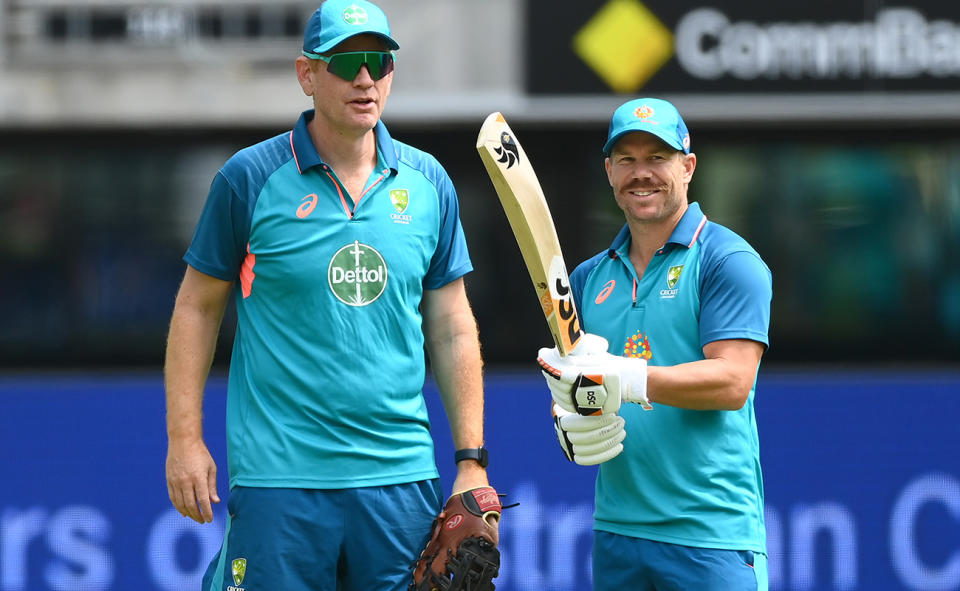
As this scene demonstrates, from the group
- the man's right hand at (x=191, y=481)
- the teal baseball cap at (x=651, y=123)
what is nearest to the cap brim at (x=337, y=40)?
the teal baseball cap at (x=651, y=123)

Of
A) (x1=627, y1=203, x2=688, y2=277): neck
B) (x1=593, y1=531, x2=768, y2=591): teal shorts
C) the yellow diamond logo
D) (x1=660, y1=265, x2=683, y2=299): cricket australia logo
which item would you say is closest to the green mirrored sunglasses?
(x1=627, y1=203, x2=688, y2=277): neck

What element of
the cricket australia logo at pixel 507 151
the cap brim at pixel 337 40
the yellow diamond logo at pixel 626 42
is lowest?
the cricket australia logo at pixel 507 151

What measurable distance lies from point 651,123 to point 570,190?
3.96m

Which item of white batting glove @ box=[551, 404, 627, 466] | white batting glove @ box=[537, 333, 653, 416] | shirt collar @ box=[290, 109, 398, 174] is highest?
shirt collar @ box=[290, 109, 398, 174]

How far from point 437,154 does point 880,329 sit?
2.67 metres

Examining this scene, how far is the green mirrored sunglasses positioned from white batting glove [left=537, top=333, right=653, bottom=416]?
0.89m

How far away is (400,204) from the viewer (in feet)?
11.6

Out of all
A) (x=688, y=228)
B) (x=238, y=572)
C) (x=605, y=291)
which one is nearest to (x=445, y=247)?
(x=605, y=291)

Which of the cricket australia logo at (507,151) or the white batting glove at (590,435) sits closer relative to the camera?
the cricket australia logo at (507,151)

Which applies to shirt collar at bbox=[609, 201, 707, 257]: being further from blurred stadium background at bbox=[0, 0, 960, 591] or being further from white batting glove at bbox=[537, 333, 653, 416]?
blurred stadium background at bbox=[0, 0, 960, 591]

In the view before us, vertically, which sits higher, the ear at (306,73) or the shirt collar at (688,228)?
the ear at (306,73)

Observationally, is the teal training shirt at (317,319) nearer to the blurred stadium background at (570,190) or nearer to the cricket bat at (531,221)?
the cricket bat at (531,221)

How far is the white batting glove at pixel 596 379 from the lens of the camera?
3.24 metres

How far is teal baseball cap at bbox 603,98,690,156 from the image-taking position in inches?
137
